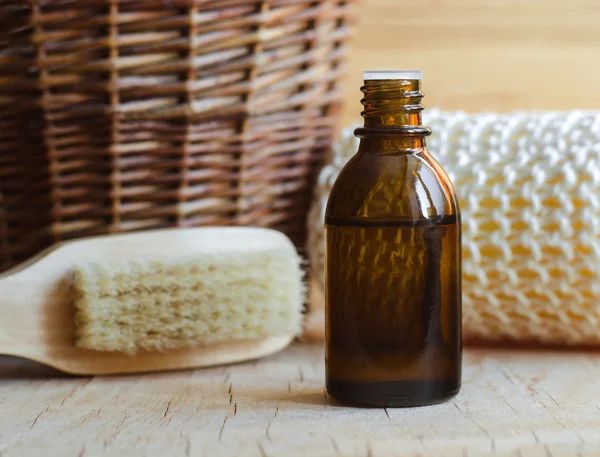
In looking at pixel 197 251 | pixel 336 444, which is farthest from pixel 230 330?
pixel 336 444

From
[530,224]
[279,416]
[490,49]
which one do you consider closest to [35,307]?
[279,416]

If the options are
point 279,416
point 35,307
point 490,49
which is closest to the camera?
point 279,416

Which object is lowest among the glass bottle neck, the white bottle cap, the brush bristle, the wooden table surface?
the wooden table surface

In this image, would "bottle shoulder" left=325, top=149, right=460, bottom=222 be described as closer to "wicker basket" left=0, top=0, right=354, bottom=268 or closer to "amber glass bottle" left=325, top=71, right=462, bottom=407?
"amber glass bottle" left=325, top=71, right=462, bottom=407

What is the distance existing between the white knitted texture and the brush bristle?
6.2 inches

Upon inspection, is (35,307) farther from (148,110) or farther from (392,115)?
(392,115)

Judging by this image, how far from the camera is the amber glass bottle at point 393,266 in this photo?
48 centimetres

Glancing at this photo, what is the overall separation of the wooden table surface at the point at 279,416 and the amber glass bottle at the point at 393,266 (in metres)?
0.02

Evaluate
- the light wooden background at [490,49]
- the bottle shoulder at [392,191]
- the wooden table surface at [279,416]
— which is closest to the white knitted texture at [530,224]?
the wooden table surface at [279,416]

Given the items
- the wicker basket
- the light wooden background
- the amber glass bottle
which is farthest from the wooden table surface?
the light wooden background

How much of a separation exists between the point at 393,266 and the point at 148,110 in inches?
10.3

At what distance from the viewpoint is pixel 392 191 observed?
49cm

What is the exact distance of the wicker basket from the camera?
2.00 feet

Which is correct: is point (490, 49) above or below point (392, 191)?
above
